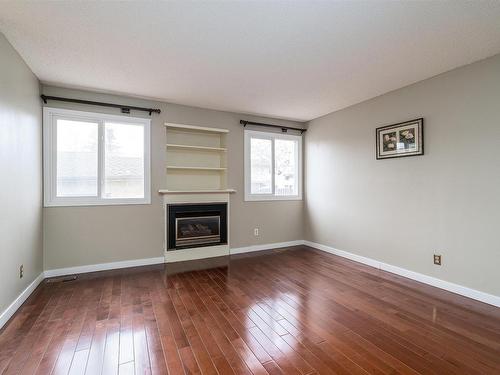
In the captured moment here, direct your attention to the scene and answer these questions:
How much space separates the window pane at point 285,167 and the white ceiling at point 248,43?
172 cm

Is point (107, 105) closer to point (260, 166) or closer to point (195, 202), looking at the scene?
point (195, 202)

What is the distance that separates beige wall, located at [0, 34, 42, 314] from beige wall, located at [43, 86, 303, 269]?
9.6 inches

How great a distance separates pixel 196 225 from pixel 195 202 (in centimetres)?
40

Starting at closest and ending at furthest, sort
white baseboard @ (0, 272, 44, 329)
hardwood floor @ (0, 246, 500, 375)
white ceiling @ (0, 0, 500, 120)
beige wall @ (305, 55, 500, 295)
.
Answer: hardwood floor @ (0, 246, 500, 375) < white ceiling @ (0, 0, 500, 120) < white baseboard @ (0, 272, 44, 329) < beige wall @ (305, 55, 500, 295)

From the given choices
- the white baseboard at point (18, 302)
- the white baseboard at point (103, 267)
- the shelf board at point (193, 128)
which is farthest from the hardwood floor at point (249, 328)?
the shelf board at point (193, 128)

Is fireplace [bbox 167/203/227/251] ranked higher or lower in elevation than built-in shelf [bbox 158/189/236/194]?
lower

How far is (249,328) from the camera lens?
2213 millimetres

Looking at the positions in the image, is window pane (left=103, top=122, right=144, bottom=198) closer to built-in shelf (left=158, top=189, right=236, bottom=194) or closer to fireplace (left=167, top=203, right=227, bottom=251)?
built-in shelf (left=158, top=189, right=236, bottom=194)

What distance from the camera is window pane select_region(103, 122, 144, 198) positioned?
378cm

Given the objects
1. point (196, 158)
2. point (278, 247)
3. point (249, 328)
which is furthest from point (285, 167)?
point (249, 328)

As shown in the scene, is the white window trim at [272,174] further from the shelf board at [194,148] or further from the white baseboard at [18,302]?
the white baseboard at [18,302]

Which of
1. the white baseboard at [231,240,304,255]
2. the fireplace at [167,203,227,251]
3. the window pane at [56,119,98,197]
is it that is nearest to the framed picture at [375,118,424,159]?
the white baseboard at [231,240,304,255]

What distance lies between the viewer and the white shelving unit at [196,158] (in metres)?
4.37

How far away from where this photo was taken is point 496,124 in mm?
2662
